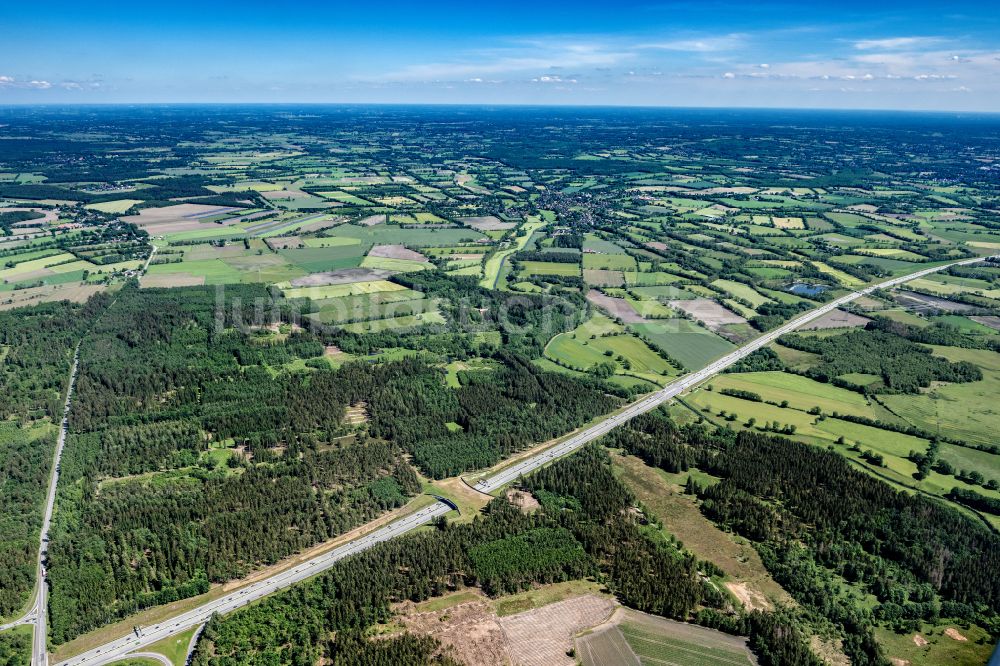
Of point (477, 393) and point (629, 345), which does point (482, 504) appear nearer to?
point (477, 393)

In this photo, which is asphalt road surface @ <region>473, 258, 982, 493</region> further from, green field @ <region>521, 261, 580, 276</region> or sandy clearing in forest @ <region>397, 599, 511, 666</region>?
green field @ <region>521, 261, 580, 276</region>

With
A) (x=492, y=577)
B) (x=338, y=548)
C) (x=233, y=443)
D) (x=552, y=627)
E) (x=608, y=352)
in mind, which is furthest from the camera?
(x=608, y=352)

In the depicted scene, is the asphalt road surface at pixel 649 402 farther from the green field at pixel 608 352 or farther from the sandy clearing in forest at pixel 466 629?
the sandy clearing in forest at pixel 466 629

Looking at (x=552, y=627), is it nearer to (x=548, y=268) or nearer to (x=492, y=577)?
(x=492, y=577)

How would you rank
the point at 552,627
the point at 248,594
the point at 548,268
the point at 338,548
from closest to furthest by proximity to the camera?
the point at 552,627 < the point at 248,594 < the point at 338,548 < the point at 548,268

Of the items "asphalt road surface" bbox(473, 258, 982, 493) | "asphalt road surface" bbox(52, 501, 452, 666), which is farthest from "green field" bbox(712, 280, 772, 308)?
"asphalt road surface" bbox(52, 501, 452, 666)

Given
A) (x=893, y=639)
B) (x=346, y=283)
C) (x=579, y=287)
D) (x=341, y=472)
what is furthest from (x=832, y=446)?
(x=346, y=283)

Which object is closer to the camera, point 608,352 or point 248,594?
point 248,594

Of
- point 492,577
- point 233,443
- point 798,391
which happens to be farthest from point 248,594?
point 798,391

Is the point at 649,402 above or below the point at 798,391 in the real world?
below
